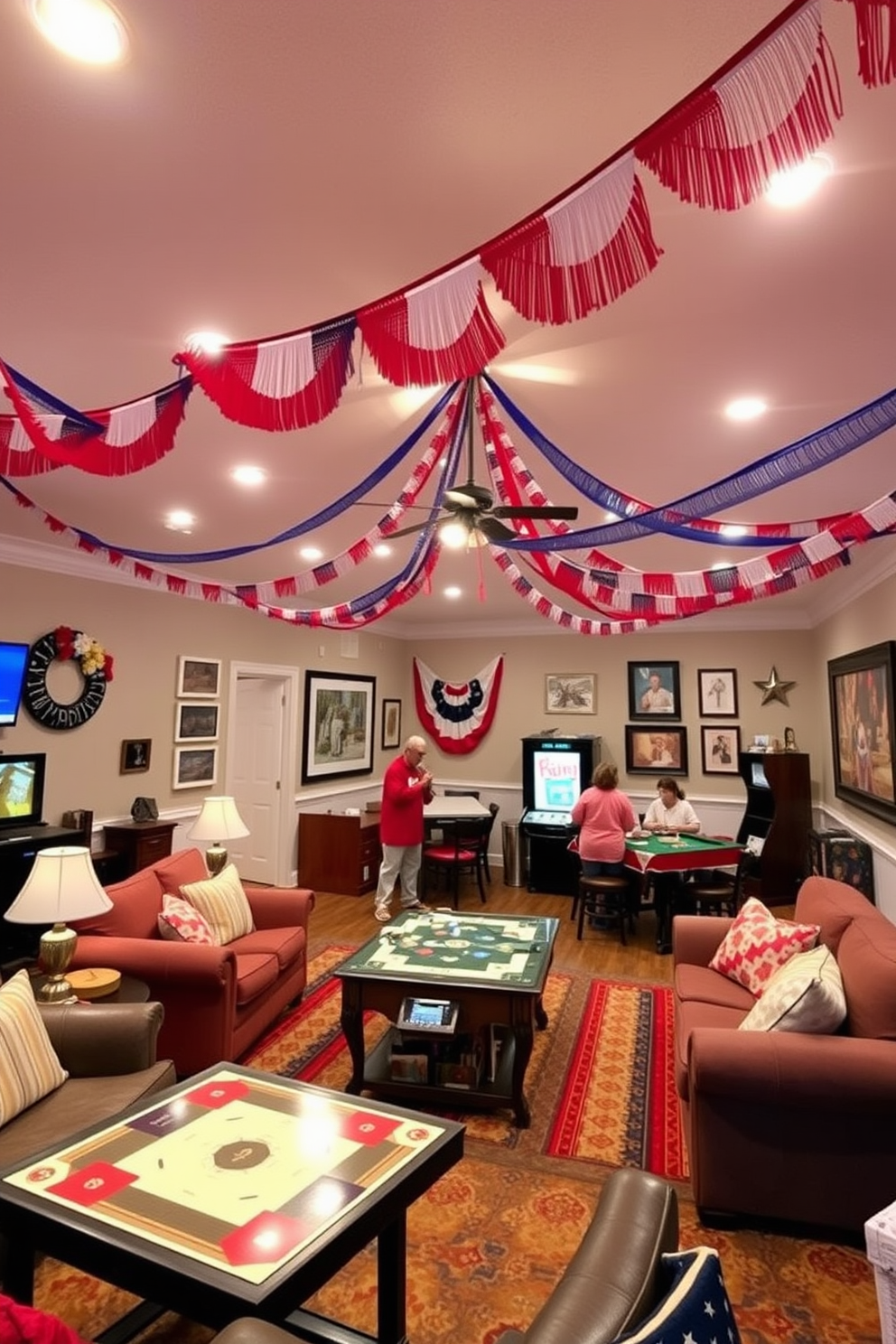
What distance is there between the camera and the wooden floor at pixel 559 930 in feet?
14.3

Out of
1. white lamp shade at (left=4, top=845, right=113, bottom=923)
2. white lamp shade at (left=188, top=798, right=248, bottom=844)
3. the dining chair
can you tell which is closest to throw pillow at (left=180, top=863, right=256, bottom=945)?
white lamp shade at (left=188, top=798, right=248, bottom=844)

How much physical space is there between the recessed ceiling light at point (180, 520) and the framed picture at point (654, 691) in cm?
489

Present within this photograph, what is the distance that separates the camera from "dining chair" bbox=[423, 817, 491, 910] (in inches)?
227

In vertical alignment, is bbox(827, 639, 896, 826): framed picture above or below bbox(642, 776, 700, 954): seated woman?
above

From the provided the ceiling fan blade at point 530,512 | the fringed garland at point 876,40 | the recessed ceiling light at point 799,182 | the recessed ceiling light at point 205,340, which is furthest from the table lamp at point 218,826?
the fringed garland at point 876,40

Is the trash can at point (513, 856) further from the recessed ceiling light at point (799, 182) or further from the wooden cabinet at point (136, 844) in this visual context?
the recessed ceiling light at point (799, 182)

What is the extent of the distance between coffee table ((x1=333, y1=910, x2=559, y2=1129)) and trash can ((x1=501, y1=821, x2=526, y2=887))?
3.51m

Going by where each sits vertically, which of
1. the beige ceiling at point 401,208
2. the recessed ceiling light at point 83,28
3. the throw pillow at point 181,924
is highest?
the beige ceiling at point 401,208

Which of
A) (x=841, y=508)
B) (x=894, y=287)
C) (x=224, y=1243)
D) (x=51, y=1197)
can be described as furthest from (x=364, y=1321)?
(x=841, y=508)

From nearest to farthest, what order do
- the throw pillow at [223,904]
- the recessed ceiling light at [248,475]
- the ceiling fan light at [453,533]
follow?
1. the ceiling fan light at [453,533]
2. the recessed ceiling light at [248,475]
3. the throw pillow at [223,904]

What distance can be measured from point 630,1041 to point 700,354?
128 inches

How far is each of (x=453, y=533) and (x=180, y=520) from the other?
222cm

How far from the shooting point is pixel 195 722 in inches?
218

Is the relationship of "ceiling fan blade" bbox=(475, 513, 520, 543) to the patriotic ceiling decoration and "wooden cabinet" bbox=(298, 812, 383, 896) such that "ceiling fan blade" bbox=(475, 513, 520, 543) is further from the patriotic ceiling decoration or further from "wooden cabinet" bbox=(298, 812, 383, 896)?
the patriotic ceiling decoration
